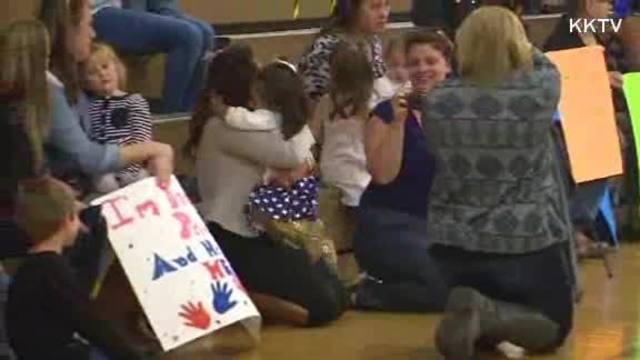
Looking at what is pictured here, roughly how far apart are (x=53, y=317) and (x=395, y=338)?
225 cm

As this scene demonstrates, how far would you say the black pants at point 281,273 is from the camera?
866cm

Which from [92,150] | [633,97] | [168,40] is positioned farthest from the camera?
[633,97]

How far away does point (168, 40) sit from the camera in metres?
10.2

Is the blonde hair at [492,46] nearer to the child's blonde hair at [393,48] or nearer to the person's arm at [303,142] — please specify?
the person's arm at [303,142]

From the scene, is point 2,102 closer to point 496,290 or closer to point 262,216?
point 262,216

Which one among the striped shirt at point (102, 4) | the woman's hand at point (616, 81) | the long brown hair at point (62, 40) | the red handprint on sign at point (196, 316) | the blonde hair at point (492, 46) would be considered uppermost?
the blonde hair at point (492, 46)

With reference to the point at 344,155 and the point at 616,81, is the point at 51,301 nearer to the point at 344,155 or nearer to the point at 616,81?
the point at 344,155

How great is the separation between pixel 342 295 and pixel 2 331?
222 centimetres

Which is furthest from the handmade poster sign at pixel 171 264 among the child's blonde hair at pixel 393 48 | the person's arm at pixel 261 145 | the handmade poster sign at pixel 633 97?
the handmade poster sign at pixel 633 97

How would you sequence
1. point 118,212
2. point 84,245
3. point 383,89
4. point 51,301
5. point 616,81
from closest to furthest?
point 51,301, point 84,245, point 118,212, point 383,89, point 616,81

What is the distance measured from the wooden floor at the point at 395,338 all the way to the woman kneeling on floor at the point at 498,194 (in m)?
0.30

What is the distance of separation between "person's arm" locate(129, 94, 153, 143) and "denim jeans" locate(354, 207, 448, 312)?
4.56 feet

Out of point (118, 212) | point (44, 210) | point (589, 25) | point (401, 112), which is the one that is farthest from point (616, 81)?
point (44, 210)

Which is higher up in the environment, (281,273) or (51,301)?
(51,301)
